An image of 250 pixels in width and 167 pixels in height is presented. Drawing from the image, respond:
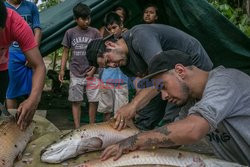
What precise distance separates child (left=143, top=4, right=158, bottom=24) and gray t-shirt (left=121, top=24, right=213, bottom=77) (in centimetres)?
155

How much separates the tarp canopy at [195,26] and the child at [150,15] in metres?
0.26

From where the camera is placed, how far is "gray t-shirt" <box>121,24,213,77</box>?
328 centimetres

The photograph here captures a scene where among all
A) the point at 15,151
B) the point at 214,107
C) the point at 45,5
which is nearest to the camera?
the point at 214,107

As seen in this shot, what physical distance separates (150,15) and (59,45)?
4.68 feet

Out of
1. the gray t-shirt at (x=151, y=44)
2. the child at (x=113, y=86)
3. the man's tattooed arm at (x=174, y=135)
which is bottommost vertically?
the child at (x=113, y=86)

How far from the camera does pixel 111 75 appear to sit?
17.8 ft

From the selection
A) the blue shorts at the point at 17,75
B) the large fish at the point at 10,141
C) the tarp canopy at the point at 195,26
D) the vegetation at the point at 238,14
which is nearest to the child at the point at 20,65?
the blue shorts at the point at 17,75

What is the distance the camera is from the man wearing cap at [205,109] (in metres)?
2.43

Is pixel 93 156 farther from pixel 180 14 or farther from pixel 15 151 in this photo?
pixel 180 14

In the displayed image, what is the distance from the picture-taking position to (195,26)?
5.73 meters

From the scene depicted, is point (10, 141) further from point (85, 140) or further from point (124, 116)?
point (124, 116)

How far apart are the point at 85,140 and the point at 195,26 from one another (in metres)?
2.93

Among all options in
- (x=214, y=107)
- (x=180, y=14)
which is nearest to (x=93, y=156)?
(x=214, y=107)

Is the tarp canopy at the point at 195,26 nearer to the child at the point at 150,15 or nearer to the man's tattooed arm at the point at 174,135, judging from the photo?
the child at the point at 150,15
